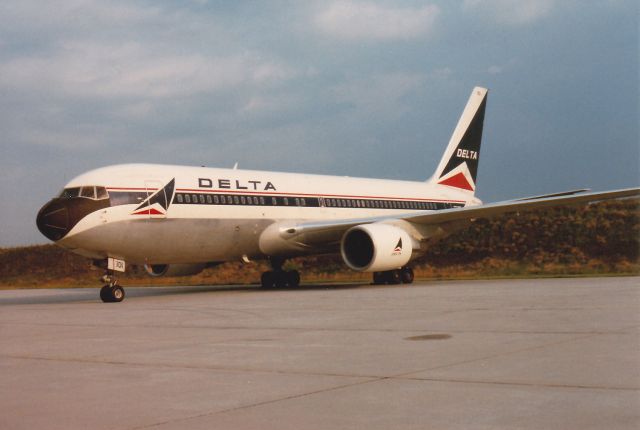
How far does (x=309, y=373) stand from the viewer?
6281mm

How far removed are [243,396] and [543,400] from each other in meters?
2.07

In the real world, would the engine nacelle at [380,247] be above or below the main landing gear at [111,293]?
above

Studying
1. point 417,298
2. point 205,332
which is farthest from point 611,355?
point 417,298

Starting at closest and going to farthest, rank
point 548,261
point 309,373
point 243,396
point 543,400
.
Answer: point 543,400, point 243,396, point 309,373, point 548,261

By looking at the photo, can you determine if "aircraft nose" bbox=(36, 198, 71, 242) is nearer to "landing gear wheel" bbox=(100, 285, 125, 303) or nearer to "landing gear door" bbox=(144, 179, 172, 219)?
"landing gear wheel" bbox=(100, 285, 125, 303)

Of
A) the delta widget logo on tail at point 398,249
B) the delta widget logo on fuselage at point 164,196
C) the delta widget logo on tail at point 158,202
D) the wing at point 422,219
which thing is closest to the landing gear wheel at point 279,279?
the wing at point 422,219

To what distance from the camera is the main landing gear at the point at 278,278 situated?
2327 centimetres

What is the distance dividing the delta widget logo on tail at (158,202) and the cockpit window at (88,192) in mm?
822

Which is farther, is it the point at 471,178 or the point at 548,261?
the point at 548,261

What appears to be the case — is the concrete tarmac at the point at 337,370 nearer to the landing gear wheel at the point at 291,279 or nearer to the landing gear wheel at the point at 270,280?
the landing gear wheel at the point at 270,280

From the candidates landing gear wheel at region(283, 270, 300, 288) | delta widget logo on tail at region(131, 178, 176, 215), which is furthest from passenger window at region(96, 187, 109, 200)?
landing gear wheel at region(283, 270, 300, 288)

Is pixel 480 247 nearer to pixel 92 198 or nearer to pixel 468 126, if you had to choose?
pixel 468 126

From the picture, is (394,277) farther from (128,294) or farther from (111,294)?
(111,294)

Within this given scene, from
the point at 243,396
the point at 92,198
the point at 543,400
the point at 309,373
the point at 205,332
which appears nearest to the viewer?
the point at 543,400
